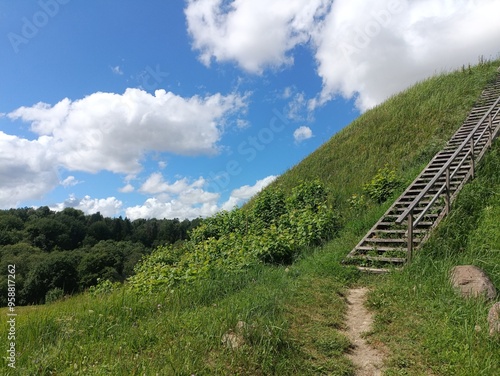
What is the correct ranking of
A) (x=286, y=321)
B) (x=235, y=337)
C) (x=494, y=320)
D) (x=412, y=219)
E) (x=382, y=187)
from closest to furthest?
(x=235, y=337), (x=494, y=320), (x=286, y=321), (x=412, y=219), (x=382, y=187)

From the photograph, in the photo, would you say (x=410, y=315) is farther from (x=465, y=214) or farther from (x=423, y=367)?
(x=465, y=214)

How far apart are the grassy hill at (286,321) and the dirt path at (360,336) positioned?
0.15 meters

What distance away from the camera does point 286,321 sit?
4.83 meters

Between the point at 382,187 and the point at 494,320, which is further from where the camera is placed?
the point at 382,187

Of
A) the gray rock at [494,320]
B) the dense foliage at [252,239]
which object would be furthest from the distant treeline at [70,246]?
the gray rock at [494,320]

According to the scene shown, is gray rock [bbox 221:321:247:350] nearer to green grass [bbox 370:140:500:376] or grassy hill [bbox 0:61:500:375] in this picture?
grassy hill [bbox 0:61:500:375]

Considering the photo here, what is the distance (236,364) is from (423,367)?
219 centimetres

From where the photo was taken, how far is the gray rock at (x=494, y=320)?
4281mm

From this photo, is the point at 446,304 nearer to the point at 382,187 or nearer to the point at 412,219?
the point at 412,219

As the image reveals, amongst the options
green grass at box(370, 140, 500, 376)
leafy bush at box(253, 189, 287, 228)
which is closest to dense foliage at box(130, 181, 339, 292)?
leafy bush at box(253, 189, 287, 228)

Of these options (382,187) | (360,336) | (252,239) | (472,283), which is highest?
(382,187)

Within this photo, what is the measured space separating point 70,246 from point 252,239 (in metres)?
69.5

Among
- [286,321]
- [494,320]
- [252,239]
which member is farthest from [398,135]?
[286,321]

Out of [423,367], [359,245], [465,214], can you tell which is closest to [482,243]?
[465,214]
